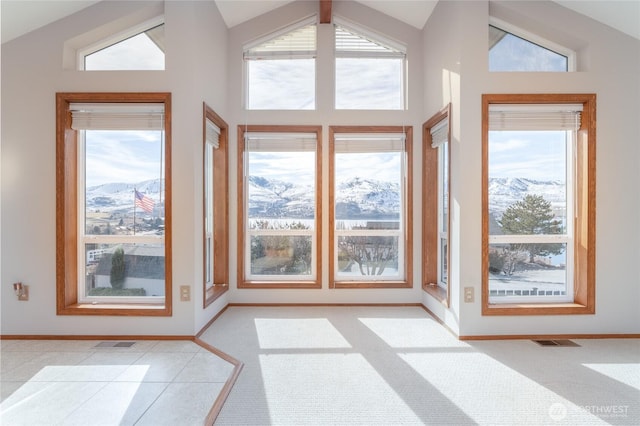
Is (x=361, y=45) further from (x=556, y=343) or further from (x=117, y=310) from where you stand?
(x=117, y=310)

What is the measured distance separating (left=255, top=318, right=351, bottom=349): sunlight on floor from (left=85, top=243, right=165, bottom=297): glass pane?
3.44 feet

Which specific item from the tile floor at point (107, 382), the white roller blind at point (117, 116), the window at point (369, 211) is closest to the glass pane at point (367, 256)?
the window at point (369, 211)

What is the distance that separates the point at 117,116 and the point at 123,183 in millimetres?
604

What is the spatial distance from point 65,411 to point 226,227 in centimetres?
222

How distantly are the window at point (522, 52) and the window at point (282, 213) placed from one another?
6.49 feet

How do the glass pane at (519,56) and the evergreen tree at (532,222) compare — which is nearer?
the glass pane at (519,56)

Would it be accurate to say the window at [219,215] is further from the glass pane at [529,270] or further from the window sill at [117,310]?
the glass pane at [529,270]


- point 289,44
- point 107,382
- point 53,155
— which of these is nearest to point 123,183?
point 53,155

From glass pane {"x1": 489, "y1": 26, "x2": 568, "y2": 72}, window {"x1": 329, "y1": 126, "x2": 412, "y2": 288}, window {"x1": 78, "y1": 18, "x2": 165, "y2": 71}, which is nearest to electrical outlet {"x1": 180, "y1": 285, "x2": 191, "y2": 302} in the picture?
window {"x1": 329, "y1": 126, "x2": 412, "y2": 288}

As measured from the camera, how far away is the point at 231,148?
395cm

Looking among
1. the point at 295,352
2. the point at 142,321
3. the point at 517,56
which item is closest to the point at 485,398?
the point at 295,352

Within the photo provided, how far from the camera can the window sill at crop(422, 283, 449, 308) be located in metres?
3.28

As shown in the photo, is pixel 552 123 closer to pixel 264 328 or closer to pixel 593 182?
pixel 593 182

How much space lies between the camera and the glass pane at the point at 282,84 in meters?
4.00
